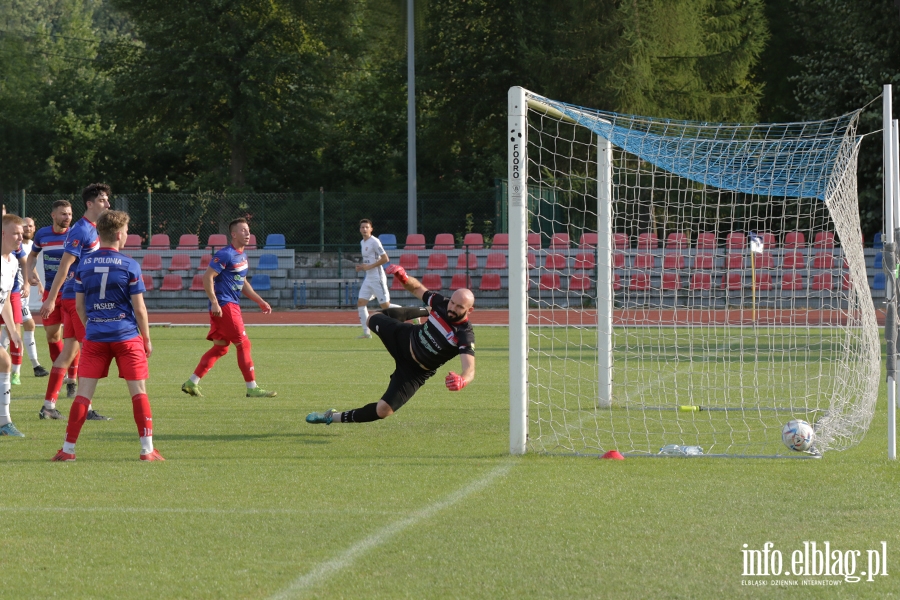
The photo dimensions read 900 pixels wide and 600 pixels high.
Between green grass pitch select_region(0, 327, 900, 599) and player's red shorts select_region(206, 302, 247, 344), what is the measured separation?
161cm

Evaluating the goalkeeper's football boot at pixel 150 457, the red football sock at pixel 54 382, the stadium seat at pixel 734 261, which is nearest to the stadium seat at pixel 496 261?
the stadium seat at pixel 734 261

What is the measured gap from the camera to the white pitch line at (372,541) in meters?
4.95

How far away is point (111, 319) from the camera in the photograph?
26.3ft

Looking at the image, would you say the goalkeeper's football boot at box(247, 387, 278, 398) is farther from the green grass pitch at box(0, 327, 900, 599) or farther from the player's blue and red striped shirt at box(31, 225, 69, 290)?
the player's blue and red striped shirt at box(31, 225, 69, 290)

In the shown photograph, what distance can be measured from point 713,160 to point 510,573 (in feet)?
22.1

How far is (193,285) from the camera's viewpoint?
3056cm

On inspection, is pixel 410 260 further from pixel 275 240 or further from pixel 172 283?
pixel 172 283

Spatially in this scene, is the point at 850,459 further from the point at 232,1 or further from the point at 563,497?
the point at 232,1

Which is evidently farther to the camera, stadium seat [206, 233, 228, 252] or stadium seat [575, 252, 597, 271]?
stadium seat [206, 233, 228, 252]

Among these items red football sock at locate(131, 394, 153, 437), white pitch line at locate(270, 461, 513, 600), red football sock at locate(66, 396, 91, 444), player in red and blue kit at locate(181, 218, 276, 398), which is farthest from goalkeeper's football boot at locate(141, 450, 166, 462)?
player in red and blue kit at locate(181, 218, 276, 398)

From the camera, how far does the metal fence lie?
3275 centimetres

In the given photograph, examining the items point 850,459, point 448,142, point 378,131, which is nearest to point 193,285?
point 448,142

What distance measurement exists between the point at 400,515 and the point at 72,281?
5.36m

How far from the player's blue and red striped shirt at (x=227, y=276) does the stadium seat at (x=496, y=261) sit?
1876cm
